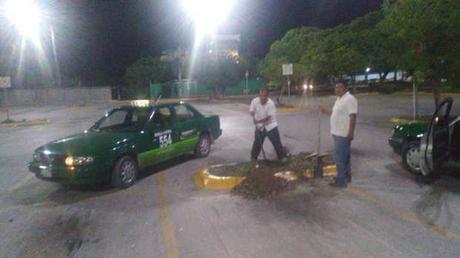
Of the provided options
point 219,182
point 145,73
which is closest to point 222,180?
point 219,182

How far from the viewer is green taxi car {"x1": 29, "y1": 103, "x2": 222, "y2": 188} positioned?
7.45 metres

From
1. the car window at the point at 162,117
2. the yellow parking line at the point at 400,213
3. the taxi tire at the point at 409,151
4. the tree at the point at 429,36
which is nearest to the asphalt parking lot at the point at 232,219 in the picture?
the yellow parking line at the point at 400,213

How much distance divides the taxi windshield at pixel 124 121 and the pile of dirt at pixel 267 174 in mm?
1813

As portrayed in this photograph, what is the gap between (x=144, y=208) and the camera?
674 cm

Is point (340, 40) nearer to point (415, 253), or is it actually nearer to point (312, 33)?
point (312, 33)

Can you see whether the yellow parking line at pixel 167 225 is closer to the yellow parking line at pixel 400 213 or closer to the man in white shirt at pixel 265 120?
the man in white shirt at pixel 265 120

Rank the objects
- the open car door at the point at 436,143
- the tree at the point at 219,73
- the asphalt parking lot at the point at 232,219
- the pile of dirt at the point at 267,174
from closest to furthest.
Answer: the asphalt parking lot at the point at 232,219 < the open car door at the point at 436,143 < the pile of dirt at the point at 267,174 < the tree at the point at 219,73

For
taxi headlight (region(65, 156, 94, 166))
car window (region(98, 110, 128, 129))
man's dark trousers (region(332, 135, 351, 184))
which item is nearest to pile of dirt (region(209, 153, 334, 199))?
man's dark trousers (region(332, 135, 351, 184))

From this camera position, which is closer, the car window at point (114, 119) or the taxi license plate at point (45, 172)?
the taxi license plate at point (45, 172)

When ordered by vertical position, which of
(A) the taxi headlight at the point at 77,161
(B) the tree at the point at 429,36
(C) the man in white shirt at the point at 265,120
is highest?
(B) the tree at the point at 429,36

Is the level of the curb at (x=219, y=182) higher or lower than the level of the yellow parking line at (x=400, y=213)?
higher

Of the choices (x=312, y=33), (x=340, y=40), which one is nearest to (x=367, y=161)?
(x=340, y=40)

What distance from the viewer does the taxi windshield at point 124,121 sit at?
29.2 ft

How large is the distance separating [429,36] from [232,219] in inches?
444
